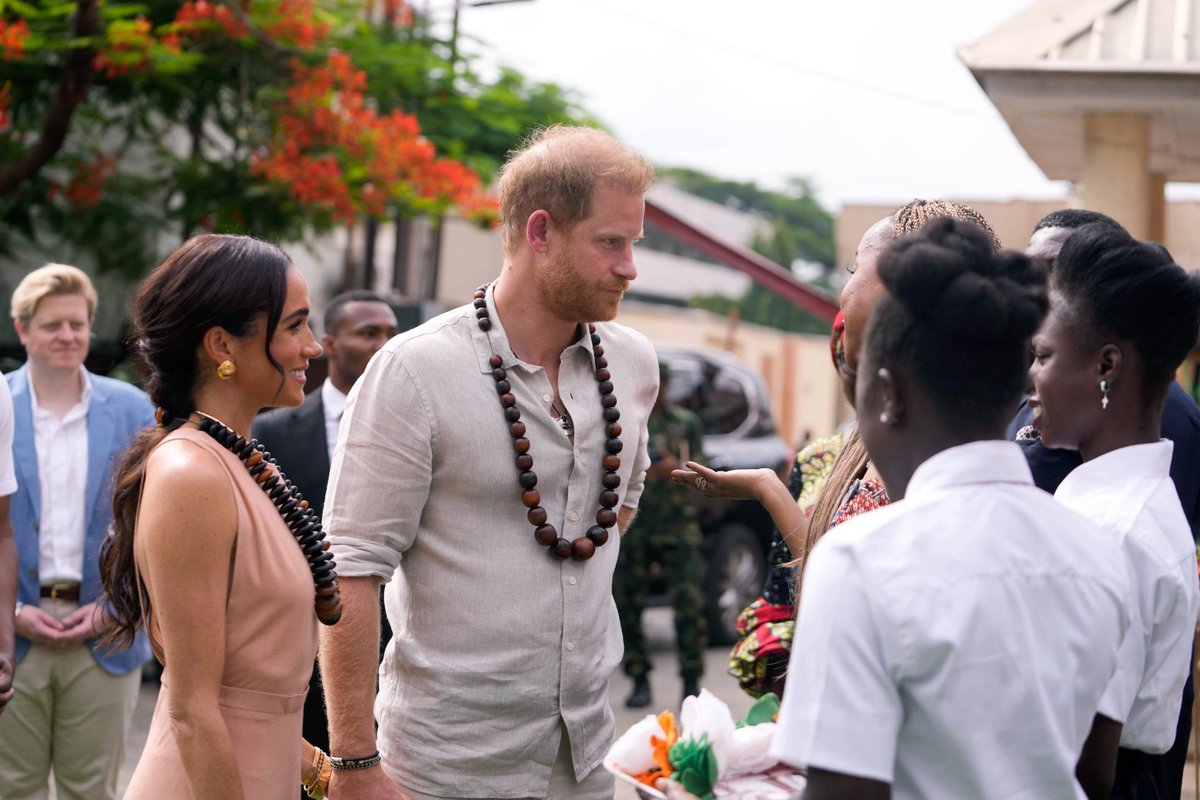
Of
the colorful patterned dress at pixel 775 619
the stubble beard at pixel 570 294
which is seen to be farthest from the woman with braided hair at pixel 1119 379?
the stubble beard at pixel 570 294

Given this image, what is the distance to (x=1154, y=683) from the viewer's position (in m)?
2.21

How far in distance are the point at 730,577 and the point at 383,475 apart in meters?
8.47

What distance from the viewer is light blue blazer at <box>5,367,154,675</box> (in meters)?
4.77

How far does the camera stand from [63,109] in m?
8.60

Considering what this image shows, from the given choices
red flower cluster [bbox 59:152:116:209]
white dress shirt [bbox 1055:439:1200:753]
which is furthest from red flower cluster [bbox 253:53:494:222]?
white dress shirt [bbox 1055:439:1200:753]

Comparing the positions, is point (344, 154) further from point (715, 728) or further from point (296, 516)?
point (715, 728)

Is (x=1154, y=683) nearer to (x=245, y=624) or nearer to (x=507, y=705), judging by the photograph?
(x=507, y=705)

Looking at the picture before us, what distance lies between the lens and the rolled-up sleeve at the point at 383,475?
2.82 metres

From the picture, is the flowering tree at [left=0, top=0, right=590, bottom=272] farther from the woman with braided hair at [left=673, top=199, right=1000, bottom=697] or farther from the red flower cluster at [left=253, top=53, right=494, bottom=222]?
the woman with braided hair at [left=673, top=199, right=1000, bottom=697]

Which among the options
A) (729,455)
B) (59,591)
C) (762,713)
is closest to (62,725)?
(59,591)

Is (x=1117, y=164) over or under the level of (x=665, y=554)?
over

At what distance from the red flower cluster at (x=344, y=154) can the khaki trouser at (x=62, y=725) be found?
18.0 feet

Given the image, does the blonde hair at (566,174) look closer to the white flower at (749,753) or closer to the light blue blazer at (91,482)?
the white flower at (749,753)

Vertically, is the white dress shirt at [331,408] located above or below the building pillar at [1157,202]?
below
